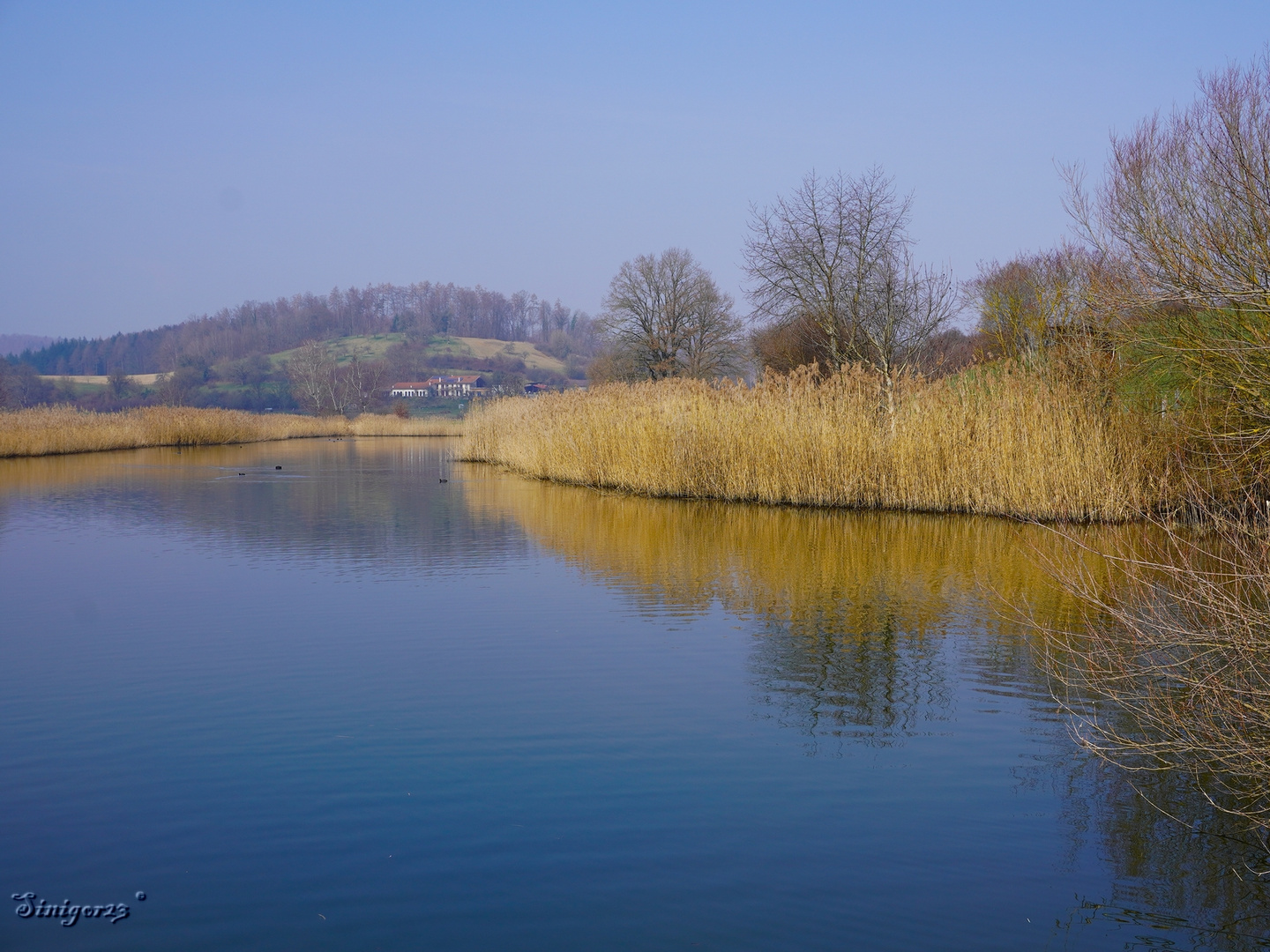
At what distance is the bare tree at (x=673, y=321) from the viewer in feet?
153

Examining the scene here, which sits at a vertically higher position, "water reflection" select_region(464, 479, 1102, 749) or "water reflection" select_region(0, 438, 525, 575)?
"water reflection" select_region(0, 438, 525, 575)

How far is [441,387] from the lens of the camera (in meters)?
93.1

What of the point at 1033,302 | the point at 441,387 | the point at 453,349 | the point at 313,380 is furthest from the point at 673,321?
the point at 453,349

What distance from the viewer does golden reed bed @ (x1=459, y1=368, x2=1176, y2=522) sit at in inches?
481

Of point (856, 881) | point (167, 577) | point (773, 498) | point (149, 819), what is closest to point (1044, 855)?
point (856, 881)

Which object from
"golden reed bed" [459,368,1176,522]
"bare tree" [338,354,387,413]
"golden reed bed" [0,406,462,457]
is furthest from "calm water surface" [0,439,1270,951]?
"bare tree" [338,354,387,413]

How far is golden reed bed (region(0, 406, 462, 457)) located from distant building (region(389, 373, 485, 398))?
145ft

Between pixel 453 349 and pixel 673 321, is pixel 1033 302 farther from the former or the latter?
pixel 453 349

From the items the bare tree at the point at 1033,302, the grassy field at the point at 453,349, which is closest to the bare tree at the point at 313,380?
the grassy field at the point at 453,349

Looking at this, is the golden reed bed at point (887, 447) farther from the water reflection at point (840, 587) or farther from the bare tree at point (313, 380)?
the bare tree at point (313, 380)

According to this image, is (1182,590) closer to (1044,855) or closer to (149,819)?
(1044,855)

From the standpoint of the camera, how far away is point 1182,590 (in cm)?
784
